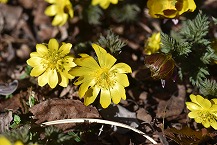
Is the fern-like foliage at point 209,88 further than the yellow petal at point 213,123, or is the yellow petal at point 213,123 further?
the fern-like foliage at point 209,88

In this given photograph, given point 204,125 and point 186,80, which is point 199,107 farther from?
point 186,80

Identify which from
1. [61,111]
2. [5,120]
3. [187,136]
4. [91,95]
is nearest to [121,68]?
[91,95]

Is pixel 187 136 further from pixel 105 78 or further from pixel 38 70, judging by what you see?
pixel 38 70

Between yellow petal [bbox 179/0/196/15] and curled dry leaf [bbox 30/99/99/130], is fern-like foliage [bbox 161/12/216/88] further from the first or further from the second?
curled dry leaf [bbox 30/99/99/130]

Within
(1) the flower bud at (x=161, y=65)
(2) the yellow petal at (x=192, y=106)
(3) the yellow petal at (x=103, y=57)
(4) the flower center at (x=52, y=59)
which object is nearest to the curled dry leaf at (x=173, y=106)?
(2) the yellow petal at (x=192, y=106)

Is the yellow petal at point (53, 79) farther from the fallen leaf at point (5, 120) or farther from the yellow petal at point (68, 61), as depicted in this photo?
the fallen leaf at point (5, 120)

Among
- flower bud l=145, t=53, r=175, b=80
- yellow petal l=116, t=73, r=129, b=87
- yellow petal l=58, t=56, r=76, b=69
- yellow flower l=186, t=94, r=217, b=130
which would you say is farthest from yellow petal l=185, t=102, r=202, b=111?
yellow petal l=58, t=56, r=76, b=69
